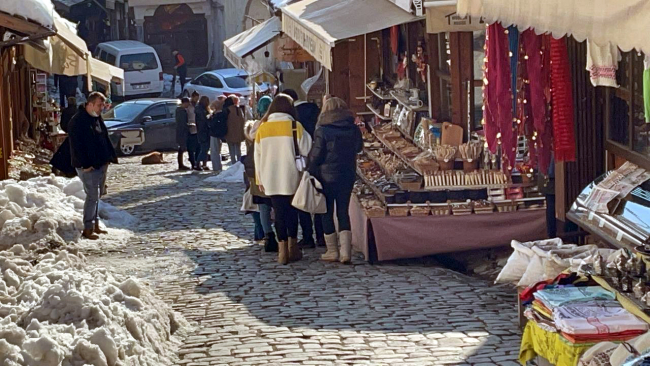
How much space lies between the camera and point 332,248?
41.4ft

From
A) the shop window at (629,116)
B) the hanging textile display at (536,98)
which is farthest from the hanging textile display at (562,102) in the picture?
the shop window at (629,116)

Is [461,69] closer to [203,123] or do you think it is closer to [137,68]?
[203,123]

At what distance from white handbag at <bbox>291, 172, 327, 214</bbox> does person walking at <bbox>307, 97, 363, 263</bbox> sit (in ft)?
0.20

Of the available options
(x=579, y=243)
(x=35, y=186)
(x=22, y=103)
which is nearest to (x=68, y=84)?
(x=22, y=103)

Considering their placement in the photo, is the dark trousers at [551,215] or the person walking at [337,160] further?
the person walking at [337,160]

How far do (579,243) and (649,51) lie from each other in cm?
592

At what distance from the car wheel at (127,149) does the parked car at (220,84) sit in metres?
7.66

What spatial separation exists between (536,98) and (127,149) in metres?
18.2

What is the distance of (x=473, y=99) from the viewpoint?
43.0ft

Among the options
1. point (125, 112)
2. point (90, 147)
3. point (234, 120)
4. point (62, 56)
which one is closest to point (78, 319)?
point (90, 147)

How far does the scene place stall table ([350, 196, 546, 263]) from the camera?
39.7 ft

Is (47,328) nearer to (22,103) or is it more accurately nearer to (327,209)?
(327,209)

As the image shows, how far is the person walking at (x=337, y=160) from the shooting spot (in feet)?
40.0

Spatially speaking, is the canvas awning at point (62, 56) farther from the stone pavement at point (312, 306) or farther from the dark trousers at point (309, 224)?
the dark trousers at point (309, 224)
